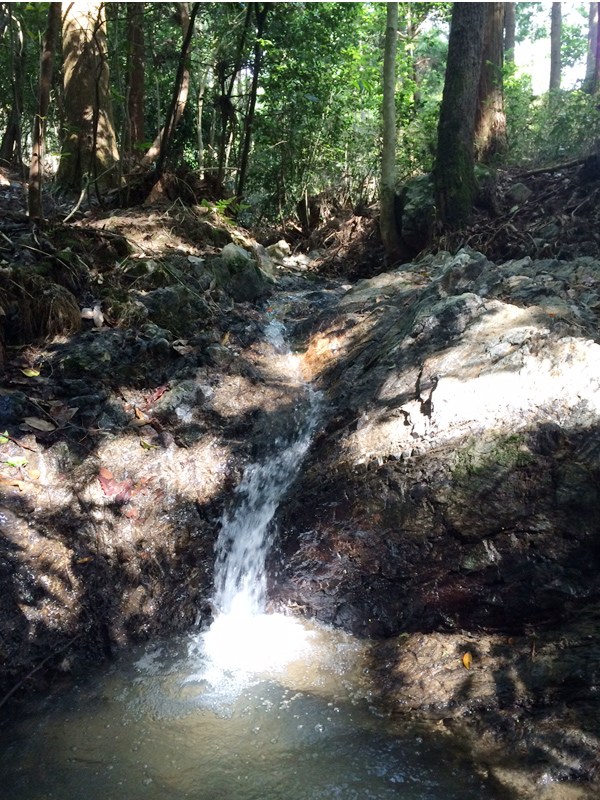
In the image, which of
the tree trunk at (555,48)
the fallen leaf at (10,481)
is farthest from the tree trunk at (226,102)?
the tree trunk at (555,48)

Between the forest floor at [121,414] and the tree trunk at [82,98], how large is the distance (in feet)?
3.84

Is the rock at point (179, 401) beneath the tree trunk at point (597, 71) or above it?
beneath

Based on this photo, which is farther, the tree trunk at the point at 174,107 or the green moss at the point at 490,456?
the tree trunk at the point at 174,107

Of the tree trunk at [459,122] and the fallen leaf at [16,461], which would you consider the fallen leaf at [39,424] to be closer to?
the fallen leaf at [16,461]

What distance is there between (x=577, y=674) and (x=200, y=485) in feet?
9.15

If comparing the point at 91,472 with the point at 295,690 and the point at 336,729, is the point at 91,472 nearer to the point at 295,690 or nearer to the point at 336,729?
the point at 295,690

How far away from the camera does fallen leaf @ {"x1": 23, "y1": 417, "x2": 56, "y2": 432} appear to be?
4254mm

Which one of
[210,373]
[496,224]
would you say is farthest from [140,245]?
[496,224]

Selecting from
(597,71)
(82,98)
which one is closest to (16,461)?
(82,98)

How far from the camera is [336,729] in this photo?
3037 mm

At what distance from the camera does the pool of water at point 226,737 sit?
2664 millimetres

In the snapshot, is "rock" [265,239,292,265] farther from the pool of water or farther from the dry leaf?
the pool of water

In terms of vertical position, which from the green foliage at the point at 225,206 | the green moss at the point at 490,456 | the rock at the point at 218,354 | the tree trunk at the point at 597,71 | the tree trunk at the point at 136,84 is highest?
the tree trunk at the point at 597,71

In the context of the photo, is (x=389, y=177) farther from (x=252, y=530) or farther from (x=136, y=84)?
(x=252, y=530)
